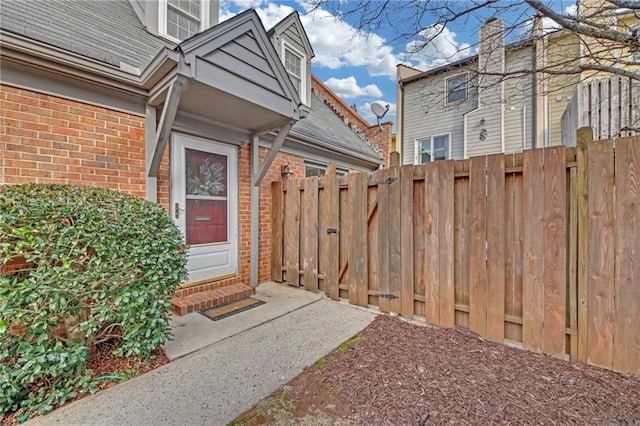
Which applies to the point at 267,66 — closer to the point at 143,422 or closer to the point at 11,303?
the point at 11,303

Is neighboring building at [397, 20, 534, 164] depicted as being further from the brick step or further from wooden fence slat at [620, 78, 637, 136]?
the brick step

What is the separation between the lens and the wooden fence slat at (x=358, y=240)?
4039 mm

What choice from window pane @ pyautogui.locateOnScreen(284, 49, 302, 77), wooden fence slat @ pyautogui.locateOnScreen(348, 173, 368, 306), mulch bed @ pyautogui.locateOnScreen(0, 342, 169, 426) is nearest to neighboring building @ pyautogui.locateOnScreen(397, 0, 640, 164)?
wooden fence slat @ pyautogui.locateOnScreen(348, 173, 368, 306)

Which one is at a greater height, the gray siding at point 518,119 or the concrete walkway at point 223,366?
the gray siding at point 518,119

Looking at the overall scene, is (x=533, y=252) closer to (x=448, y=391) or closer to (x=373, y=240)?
(x=448, y=391)

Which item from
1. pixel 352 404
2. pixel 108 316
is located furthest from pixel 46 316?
pixel 352 404

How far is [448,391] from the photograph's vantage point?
7.25 ft

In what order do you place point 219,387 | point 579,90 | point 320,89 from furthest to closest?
1. point 320,89
2. point 579,90
3. point 219,387

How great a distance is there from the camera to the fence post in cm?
250

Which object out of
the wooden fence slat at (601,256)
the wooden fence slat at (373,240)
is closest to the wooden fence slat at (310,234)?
the wooden fence slat at (373,240)

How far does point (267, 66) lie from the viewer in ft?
13.3

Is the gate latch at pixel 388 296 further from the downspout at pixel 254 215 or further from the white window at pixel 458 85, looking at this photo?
the white window at pixel 458 85

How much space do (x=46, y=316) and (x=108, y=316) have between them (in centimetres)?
39

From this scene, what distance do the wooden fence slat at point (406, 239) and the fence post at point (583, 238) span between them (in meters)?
1.56
